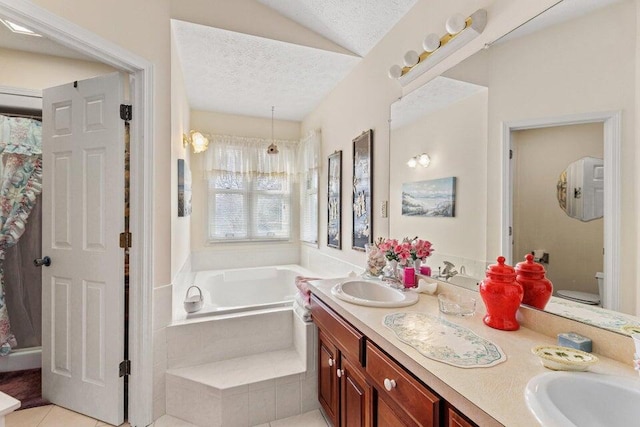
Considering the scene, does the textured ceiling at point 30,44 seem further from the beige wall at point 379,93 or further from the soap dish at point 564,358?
the soap dish at point 564,358

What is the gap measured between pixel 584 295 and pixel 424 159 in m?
1.04

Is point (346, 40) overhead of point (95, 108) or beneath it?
overhead

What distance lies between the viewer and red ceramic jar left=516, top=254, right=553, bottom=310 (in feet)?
3.61

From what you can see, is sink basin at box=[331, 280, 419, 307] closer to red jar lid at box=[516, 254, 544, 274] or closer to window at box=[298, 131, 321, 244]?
red jar lid at box=[516, 254, 544, 274]

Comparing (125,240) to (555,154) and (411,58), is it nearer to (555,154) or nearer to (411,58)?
(411,58)

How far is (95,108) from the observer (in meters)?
1.84

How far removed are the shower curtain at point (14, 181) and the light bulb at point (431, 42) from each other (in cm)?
294

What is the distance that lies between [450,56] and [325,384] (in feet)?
6.71

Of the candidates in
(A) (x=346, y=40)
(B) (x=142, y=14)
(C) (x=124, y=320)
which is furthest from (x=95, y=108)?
(A) (x=346, y=40)

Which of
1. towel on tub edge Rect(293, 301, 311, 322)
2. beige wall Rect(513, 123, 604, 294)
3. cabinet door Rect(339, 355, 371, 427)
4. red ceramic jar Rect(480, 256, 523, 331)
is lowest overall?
cabinet door Rect(339, 355, 371, 427)

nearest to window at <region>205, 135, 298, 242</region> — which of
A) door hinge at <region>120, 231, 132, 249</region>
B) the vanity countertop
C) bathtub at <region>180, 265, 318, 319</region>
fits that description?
bathtub at <region>180, 265, 318, 319</region>

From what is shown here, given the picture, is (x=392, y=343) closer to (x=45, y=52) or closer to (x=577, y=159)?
(x=577, y=159)

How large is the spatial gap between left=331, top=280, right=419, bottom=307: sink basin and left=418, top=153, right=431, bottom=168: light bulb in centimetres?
79

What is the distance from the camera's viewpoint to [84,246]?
1839 mm
